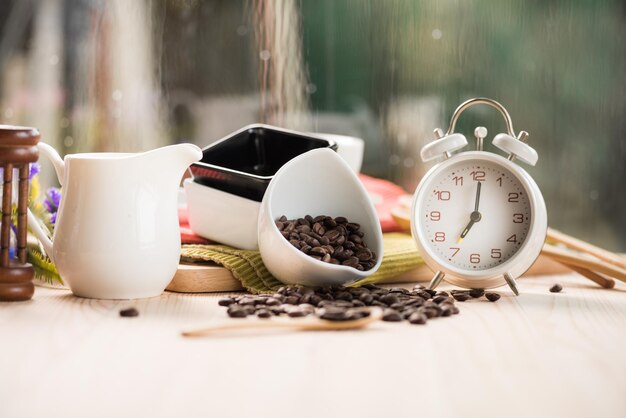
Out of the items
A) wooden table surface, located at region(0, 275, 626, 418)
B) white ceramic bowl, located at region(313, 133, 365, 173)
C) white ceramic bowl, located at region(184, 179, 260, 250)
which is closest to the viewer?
wooden table surface, located at region(0, 275, 626, 418)

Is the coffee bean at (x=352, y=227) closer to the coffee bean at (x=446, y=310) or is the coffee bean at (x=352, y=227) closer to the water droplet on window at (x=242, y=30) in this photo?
the coffee bean at (x=446, y=310)

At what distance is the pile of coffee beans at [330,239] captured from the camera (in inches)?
47.3

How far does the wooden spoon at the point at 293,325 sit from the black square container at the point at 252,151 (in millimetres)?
351

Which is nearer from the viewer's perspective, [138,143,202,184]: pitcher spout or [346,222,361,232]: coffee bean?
[138,143,202,184]: pitcher spout

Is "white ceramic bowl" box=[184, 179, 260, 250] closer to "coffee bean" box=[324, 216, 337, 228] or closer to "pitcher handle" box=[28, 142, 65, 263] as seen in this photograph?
"coffee bean" box=[324, 216, 337, 228]

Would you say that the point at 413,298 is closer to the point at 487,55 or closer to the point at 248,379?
the point at 248,379

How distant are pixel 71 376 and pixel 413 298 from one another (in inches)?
20.0

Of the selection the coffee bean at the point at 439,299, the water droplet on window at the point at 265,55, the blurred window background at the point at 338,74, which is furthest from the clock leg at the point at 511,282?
the water droplet on window at the point at 265,55

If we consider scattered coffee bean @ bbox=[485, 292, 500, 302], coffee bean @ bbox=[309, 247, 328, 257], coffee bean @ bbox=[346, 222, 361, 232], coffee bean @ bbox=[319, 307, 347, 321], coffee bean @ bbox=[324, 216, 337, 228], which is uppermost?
coffee bean @ bbox=[324, 216, 337, 228]

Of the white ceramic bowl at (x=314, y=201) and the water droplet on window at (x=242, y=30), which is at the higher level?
the water droplet on window at (x=242, y=30)

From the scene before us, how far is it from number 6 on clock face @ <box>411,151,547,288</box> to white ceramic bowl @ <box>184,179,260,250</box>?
25cm

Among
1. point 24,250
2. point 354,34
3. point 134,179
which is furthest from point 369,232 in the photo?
point 354,34

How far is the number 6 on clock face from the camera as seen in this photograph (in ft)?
4.07

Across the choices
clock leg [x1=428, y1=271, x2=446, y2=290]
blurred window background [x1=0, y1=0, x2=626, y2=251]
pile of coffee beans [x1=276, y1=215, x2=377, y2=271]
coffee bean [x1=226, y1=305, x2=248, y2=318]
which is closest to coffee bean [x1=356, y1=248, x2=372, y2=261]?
pile of coffee beans [x1=276, y1=215, x2=377, y2=271]
